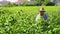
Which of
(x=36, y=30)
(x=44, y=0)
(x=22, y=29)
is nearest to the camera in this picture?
(x=36, y=30)

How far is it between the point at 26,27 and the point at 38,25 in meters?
0.16

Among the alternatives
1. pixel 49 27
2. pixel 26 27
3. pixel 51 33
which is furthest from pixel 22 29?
pixel 51 33

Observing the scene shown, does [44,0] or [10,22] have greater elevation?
A: [10,22]

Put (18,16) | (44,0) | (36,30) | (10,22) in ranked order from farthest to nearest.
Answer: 1. (44,0)
2. (18,16)
3. (10,22)
4. (36,30)

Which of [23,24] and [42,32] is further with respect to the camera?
[23,24]

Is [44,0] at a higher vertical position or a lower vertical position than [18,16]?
lower

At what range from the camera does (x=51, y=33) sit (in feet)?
8.13

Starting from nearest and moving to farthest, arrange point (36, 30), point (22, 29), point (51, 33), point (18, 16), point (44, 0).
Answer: point (51, 33) < point (36, 30) < point (22, 29) < point (18, 16) < point (44, 0)

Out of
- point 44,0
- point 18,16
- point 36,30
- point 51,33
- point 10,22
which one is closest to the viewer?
point 51,33

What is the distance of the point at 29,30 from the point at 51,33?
46 centimetres

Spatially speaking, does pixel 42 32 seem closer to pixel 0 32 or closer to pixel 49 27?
pixel 49 27

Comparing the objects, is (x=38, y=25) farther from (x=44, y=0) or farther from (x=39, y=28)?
(x=44, y=0)

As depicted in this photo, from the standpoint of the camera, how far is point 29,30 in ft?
9.46

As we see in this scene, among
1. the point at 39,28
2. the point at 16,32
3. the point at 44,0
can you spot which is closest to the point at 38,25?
the point at 39,28
